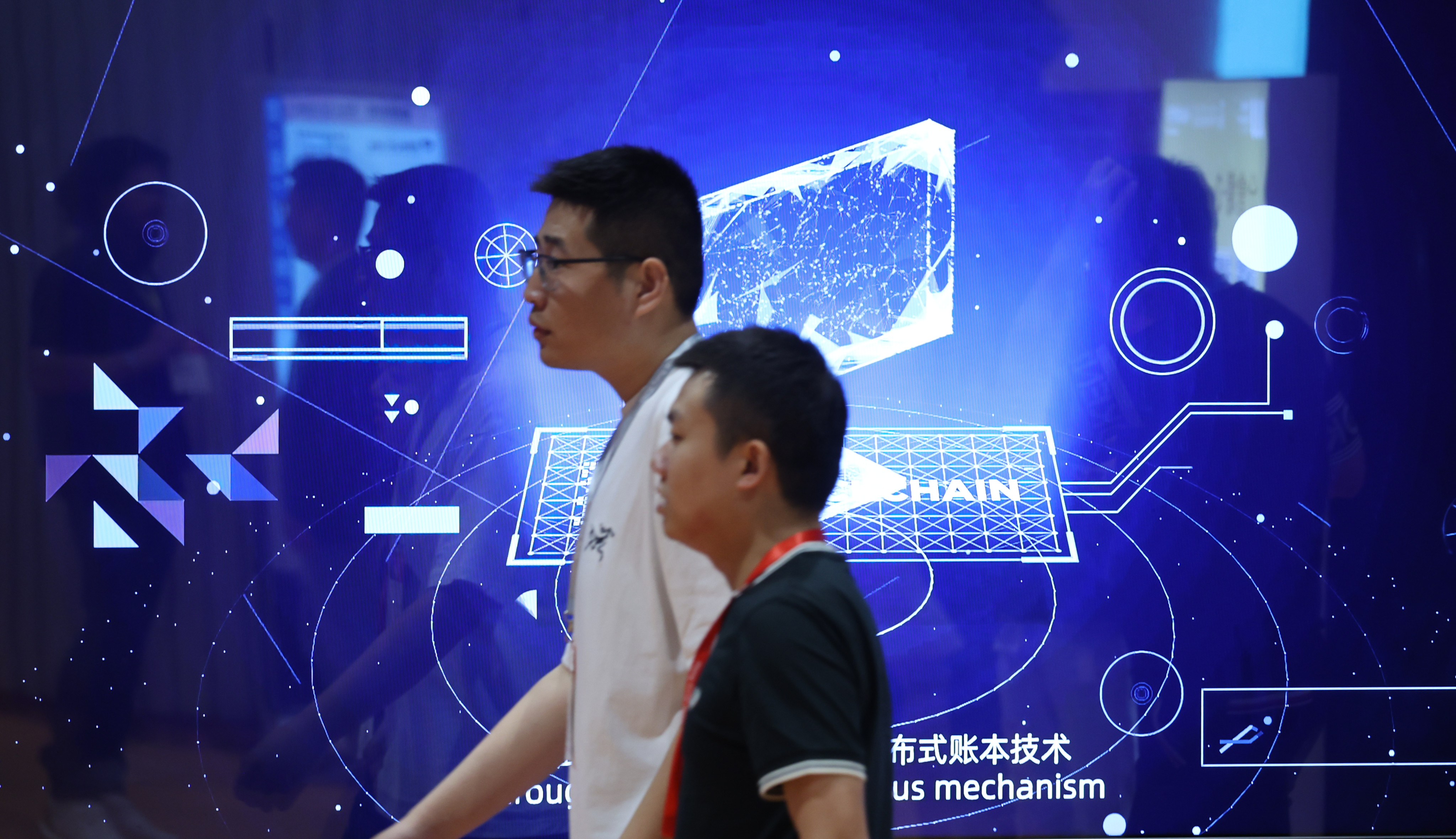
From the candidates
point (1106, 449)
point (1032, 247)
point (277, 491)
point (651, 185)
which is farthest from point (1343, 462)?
point (277, 491)

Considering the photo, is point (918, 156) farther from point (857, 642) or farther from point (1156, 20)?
point (857, 642)

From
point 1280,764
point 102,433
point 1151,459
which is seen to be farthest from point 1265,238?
point 102,433

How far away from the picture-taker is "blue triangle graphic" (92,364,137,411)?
8.52 ft

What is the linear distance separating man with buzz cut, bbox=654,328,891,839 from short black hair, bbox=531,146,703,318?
275 millimetres

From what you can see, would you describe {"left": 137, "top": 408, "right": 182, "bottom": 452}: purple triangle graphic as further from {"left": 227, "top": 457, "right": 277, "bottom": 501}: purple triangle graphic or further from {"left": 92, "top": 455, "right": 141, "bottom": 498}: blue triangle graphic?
{"left": 227, "top": 457, "right": 277, "bottom": 501}: purple triangle graphic

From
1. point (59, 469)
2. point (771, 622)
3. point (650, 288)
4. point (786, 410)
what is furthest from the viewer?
point (59, 469)

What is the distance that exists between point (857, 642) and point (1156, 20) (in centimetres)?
225

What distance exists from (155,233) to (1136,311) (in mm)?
2286

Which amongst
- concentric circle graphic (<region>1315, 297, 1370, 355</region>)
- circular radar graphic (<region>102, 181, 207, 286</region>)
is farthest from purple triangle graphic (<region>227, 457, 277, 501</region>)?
concentric circle graphic (<region>1315, 297, 1370, 355</region>)

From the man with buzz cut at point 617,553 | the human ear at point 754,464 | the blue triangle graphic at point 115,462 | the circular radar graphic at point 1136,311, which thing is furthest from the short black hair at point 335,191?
the human ear at point 754,464

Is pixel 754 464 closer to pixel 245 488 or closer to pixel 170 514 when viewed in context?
pixel 245 488

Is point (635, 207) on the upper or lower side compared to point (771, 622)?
upper

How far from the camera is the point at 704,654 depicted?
3.37ft

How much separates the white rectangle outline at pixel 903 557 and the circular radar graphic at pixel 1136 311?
0.29 meters
